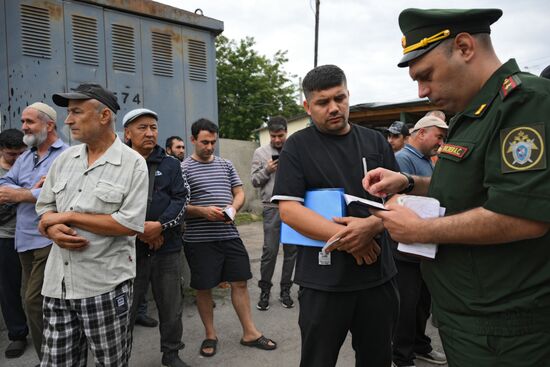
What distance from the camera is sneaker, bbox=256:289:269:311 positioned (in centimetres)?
431

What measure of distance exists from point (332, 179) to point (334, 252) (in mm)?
369

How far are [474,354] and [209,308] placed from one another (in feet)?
8.43

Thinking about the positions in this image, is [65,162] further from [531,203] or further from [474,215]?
[531,203]

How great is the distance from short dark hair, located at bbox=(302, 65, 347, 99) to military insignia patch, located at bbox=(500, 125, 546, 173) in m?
0.93

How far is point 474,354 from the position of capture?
128 centimetres

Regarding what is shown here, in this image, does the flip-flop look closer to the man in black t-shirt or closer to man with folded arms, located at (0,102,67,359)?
man with folded arms, located at (0,102,67,359)

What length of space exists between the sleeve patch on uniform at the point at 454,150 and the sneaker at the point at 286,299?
11.2 feet

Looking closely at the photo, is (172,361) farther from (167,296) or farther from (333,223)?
(333,223)

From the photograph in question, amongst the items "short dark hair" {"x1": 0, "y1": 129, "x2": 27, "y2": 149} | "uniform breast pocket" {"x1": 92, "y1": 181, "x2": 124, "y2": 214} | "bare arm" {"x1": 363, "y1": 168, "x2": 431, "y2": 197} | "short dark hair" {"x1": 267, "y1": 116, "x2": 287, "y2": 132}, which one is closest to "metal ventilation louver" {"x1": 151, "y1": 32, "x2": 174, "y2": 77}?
"short dark hair" {"x1": 267, "y1": 116, "x2": 287, "y2": 132}

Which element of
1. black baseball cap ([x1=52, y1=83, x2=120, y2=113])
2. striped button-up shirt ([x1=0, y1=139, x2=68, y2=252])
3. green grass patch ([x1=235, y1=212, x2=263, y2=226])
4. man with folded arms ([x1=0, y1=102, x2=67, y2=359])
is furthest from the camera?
green grass patch ([x1=235, y1=212, x2=263, y2=226])

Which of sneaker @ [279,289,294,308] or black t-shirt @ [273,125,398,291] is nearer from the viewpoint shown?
black t-shirt @ [273,125,398,291]

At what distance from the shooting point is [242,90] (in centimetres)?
2280

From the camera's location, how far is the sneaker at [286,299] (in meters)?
4.41

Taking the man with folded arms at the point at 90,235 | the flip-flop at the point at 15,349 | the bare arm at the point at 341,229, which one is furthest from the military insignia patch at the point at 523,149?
the flip-flop at the point at 15,349
